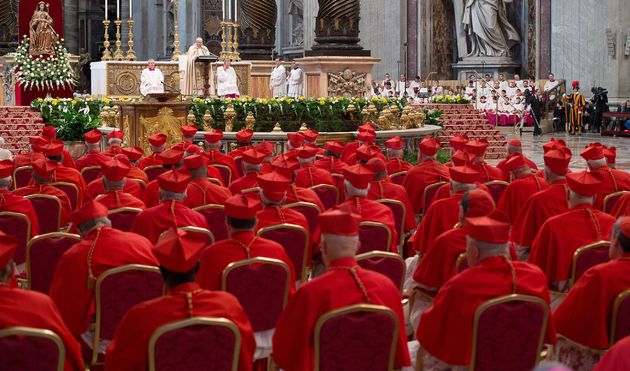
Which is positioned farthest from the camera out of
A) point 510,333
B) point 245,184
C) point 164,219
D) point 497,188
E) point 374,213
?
point 497,188

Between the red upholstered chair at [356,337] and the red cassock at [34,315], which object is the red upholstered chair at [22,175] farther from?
the red upholstered chair at [356,337]

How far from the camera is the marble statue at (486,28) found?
3641 cm

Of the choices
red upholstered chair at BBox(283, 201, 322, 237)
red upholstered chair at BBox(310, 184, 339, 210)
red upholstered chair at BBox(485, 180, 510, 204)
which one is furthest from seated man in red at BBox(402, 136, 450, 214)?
red upholstered chair at BBox(283, 201, 322, 237)


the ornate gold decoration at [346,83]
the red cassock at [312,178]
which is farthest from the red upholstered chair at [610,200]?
A: the ornate gold decoration at [346,83]

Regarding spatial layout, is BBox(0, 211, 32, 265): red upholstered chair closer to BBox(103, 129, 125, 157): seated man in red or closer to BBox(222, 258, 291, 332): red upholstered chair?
BBox(222, 258, 291, 332): red upholstered chair

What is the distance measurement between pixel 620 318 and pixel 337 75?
63.4ft

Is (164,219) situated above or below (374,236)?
above

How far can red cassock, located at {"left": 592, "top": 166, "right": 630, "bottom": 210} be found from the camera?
9078mm

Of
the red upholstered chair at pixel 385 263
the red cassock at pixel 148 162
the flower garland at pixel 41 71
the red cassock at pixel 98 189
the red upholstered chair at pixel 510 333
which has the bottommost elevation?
the red upholstered chair at pixel 510 333

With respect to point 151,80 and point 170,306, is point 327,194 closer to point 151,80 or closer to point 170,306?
point 170,306

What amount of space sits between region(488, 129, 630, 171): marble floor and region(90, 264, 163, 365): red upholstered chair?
52.7 feet

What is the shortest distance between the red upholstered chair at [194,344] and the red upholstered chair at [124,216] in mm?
3738

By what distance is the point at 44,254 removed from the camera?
22.9ft

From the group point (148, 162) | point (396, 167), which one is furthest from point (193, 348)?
point (148, 162)
